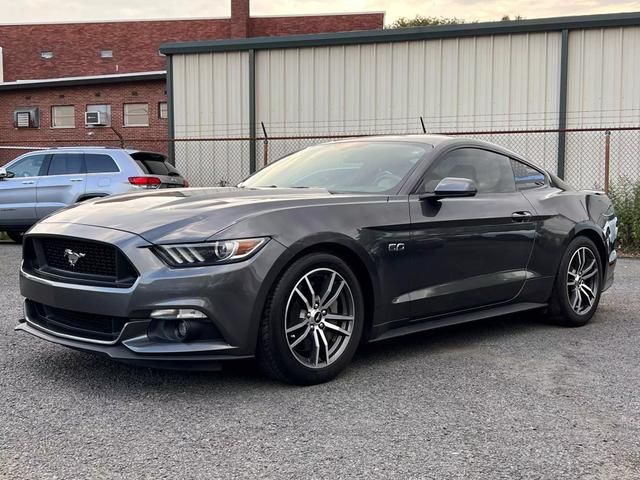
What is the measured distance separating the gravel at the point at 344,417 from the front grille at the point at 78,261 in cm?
62

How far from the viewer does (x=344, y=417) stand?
3.52m

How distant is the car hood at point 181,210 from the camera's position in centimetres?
371

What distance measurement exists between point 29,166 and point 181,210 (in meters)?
9.87

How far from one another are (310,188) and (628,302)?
154 inches

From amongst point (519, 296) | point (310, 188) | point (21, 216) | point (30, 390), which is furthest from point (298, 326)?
point (21, 216)

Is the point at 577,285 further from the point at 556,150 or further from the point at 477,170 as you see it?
the point at 556,150

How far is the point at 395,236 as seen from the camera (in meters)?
4.38

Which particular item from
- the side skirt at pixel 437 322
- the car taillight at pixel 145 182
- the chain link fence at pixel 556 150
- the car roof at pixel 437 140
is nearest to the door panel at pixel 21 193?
the car taillight at pixel 145 182

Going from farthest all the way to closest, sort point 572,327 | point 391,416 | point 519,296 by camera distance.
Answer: point 572,327 < point 519,296 < point 391,416

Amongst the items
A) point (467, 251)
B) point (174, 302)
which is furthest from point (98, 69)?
point (174, 302)

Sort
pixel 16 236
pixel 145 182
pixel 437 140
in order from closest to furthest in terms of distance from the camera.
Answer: pixel 437 140 → pixel 145 182 → pixel 16 236

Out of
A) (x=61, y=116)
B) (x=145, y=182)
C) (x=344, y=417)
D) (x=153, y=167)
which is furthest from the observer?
(x=61, y=116)

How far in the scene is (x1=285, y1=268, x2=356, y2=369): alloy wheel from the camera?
3.96m

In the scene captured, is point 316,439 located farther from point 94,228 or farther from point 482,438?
point 94,228
